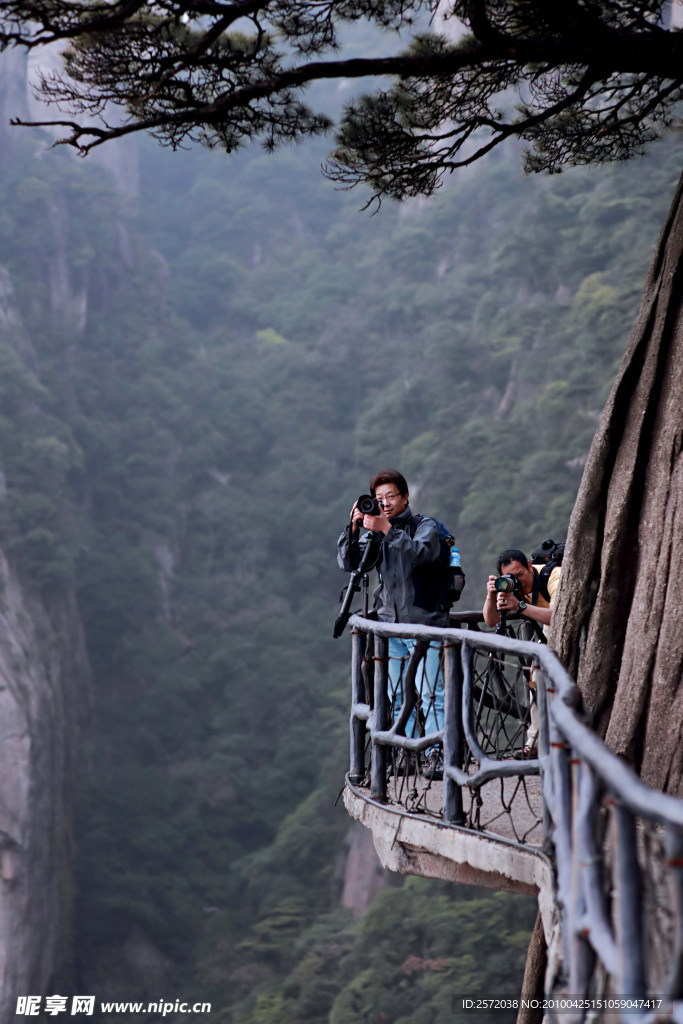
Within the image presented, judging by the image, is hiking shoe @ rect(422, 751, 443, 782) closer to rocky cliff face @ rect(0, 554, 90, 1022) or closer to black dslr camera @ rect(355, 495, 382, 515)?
black dslr camera @ rect(355, 495, 382, 515)

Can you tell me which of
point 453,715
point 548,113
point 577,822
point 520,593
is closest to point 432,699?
point 453,715

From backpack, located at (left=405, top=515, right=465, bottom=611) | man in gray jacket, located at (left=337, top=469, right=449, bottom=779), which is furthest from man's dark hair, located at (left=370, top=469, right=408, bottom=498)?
backpack, located at (left=405, top=515, right=465, bottom=611)

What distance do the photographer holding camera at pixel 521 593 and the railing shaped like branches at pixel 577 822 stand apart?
315 mm

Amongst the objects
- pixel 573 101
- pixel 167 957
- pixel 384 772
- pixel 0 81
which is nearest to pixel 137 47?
pixel 573 101

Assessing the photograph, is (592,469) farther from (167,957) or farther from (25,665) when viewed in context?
(167,957)

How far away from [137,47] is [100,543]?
25819 millimetres

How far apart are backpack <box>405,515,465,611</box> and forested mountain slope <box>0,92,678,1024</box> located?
12896 millimetres

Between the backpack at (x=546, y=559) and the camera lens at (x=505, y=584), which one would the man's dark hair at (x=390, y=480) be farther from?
the backpack at (x=546, y=559)

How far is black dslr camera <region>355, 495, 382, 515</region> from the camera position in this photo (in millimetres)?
3980

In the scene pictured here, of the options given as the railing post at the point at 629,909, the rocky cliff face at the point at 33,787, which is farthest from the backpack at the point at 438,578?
the rocky cliff face at the point at 33,787

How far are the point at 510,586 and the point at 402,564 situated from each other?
0.47m

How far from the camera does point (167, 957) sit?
20766mm

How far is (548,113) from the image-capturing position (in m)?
4.12

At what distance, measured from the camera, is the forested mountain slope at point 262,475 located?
20.3 metres
